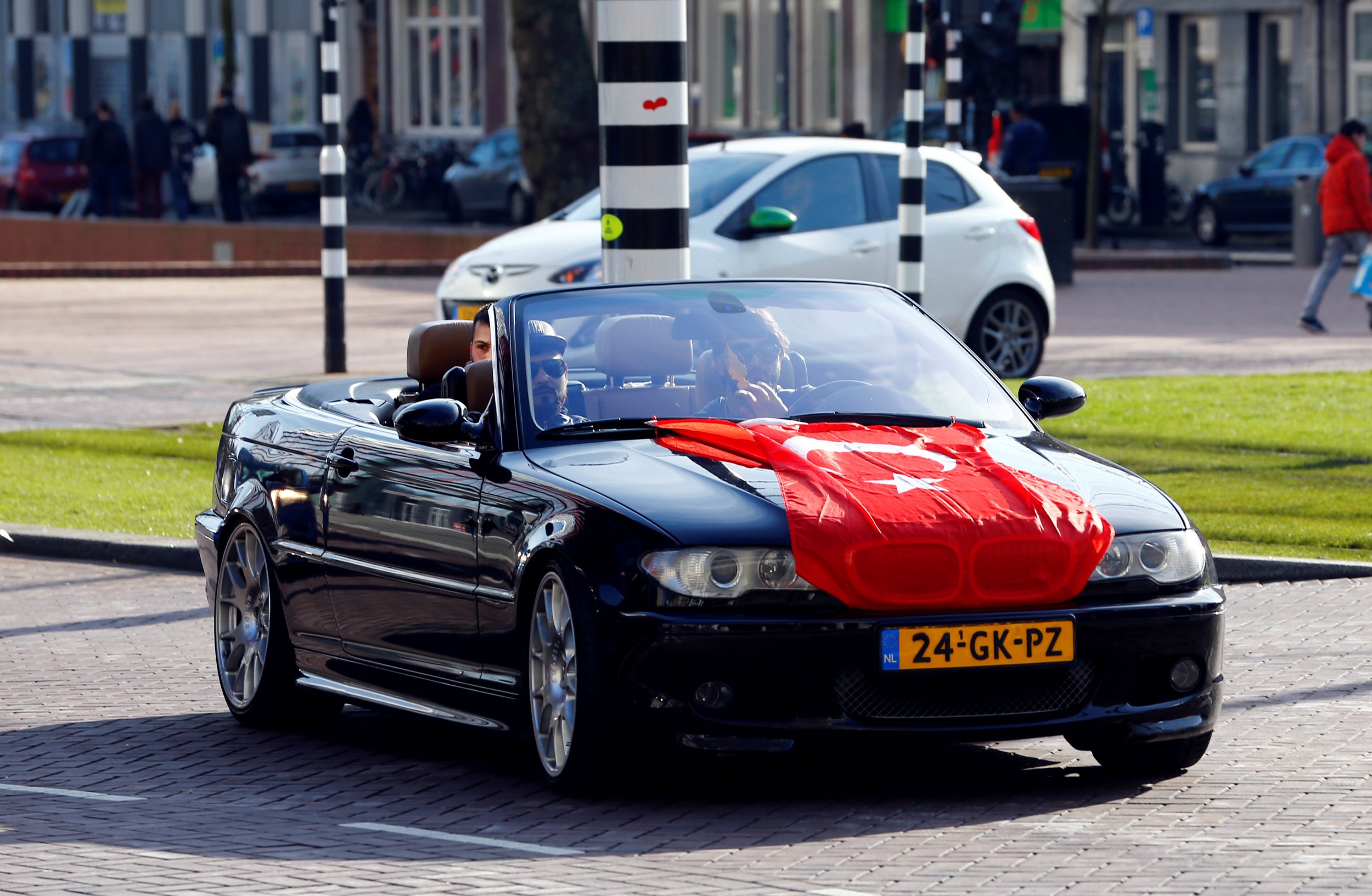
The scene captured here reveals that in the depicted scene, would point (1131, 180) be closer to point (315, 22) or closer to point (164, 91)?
point (315, 22)

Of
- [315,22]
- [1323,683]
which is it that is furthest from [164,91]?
[1323,683]

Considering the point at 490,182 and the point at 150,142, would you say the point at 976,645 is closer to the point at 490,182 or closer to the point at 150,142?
the point at 150,142

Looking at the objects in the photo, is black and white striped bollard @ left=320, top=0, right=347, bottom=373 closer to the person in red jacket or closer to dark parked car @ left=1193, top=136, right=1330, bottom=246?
the person in red jacket

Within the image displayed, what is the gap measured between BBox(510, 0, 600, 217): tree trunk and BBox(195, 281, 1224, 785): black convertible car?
2225 cm

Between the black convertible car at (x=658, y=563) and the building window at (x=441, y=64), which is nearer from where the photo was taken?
the black convertible car at (x=658, y=563)

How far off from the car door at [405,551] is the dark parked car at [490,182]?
35.4 meters

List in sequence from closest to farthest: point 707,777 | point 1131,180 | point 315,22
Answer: point 707,777, point 1131,180, point 315,22

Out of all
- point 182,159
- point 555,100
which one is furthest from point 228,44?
point 555,100

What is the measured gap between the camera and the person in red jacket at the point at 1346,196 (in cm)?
2298

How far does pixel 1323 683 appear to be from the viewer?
8.09 meters

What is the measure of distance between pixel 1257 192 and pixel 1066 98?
11743mm

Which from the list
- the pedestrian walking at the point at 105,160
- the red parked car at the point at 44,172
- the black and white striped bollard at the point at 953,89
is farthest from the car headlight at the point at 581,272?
the red parked car at the point at 44,172

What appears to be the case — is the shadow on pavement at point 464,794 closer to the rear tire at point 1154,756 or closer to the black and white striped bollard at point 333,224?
the rear tire at point 1154,756

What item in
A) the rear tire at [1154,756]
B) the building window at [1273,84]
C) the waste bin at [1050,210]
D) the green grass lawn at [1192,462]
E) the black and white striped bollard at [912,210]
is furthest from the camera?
the building window at [1273,84]
